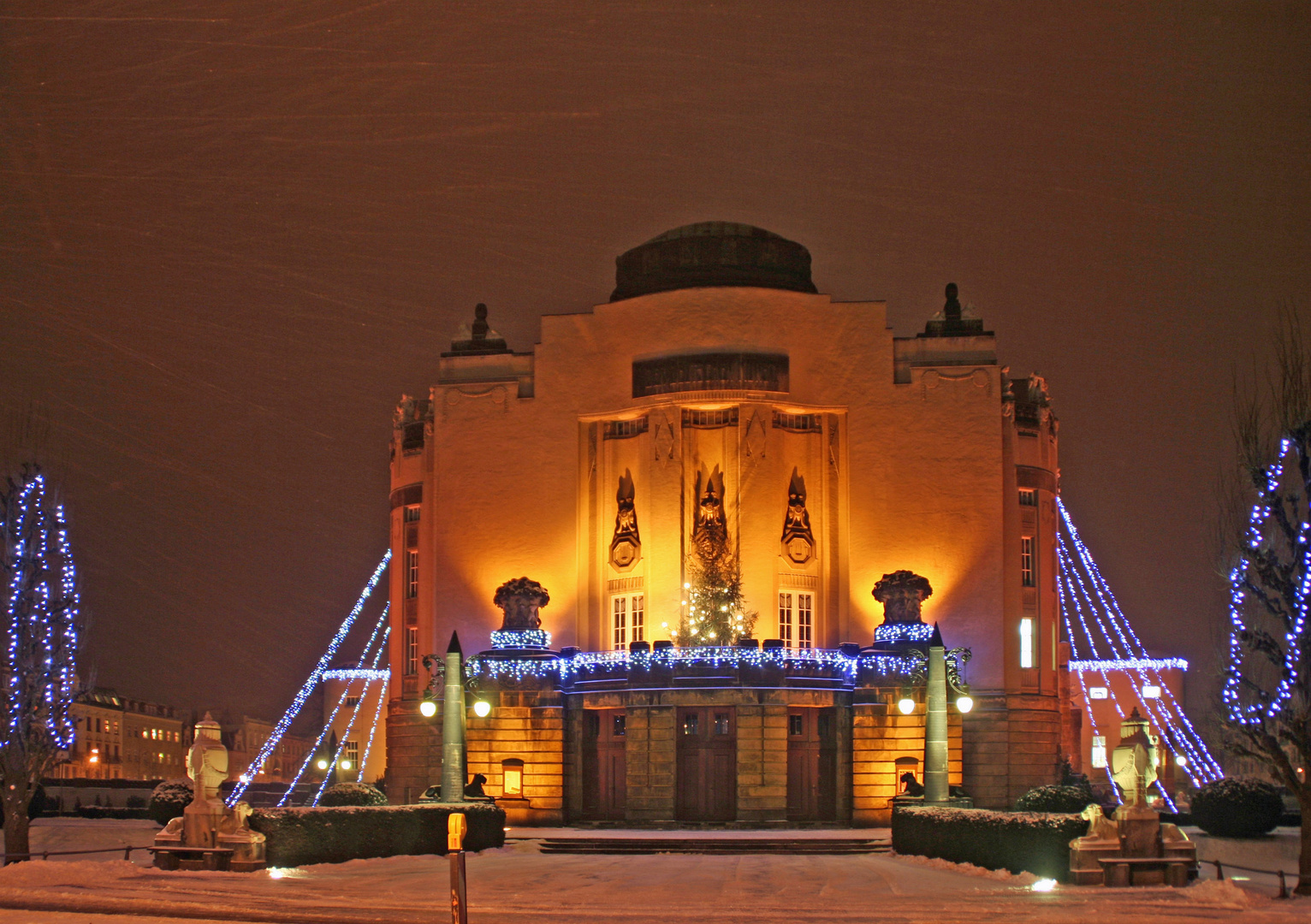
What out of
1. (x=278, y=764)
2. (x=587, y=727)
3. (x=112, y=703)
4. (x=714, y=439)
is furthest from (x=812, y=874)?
(x=278, y=764)

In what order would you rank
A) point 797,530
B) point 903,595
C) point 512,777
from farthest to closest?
1. point 797,530
2. point 903,595
3. point 512,777

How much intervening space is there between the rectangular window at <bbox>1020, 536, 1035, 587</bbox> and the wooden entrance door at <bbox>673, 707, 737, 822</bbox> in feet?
43.8

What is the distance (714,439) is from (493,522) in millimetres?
8538

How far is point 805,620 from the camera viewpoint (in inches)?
2163

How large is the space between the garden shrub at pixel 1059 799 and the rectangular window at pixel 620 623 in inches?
590

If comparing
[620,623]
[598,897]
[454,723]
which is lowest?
[598,897]

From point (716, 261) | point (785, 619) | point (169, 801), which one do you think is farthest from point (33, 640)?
point (716, 261)

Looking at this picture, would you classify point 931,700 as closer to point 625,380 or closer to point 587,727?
point 587,727

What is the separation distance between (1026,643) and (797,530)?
28.8ft

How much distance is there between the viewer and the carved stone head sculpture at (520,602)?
178ft

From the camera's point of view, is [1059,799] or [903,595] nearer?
[1059,799]

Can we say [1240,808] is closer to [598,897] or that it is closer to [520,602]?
[598,897]

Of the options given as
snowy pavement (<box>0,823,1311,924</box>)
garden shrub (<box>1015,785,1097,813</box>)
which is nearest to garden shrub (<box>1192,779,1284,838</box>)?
garden shrub (<box>1015,785,1097,813</box>)

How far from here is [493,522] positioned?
57500 millimetres
